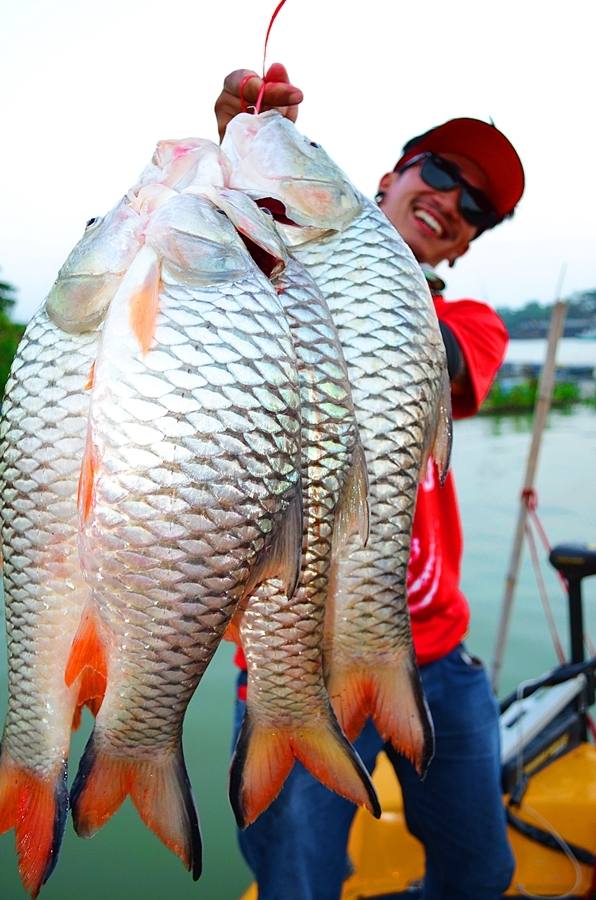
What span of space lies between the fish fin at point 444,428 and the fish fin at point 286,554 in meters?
0.35

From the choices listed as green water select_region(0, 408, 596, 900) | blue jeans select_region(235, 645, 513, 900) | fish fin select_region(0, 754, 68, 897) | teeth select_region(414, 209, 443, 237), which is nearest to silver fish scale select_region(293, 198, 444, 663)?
fish fin select_region(0, 754, 68, 897)

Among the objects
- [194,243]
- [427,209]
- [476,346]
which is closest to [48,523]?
[194,243]

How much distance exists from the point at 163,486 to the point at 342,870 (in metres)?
1.52

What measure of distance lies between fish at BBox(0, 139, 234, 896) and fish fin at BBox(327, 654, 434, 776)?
0.44m

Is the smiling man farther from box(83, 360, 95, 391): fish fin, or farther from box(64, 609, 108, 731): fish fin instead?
box(83, 360, 95, 391): fish fin

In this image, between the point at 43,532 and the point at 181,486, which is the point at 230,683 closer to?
the point at 43,532

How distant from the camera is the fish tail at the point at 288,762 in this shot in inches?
41.8

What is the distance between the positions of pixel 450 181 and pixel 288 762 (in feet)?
5.59

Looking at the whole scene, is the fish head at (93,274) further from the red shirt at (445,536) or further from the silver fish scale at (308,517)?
the red shirt at (445,536)

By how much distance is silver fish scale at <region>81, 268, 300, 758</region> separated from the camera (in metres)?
0.89

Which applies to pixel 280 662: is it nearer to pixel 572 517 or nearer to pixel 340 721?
pixel 340 721

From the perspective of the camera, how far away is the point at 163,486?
89cm

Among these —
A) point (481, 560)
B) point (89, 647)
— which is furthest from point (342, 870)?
point (481, 560)

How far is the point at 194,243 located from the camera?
3.10 feet
